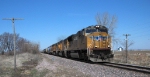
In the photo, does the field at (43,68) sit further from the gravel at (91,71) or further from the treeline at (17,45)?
the treeline at (17,45)

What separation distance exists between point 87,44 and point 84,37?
1615 mm

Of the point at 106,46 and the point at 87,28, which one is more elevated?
the point at 87,28

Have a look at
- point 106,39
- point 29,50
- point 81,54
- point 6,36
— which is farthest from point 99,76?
point 6,36

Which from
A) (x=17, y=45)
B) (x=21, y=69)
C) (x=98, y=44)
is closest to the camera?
(x=21, y=69)

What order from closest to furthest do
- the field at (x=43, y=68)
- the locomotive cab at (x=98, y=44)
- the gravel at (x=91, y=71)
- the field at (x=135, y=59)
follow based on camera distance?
the gravel at (x=91, y=71), the field at (x=43, y=68), the locomotive cab at (x=98, y=44), the field at (x=135, y=59)

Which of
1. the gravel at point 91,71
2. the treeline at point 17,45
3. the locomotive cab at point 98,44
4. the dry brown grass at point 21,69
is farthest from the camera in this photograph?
the treeline at point 17,45

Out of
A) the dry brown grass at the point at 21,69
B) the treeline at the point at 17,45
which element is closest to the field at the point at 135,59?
the dry brown grass at the point at 21,69

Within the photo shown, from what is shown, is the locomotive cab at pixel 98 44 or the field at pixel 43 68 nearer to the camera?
the field at pixel 43 68

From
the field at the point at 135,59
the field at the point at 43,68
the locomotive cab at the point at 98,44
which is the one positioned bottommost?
the field at the point at 135,59

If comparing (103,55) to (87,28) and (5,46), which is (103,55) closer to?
(87,28)

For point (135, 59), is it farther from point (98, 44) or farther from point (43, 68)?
point (43, 68)

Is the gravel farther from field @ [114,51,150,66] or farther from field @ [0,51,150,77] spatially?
field @ [114,51,150,66]

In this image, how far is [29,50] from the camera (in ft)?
216

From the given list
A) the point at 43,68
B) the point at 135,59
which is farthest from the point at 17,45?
the point at 43,68
